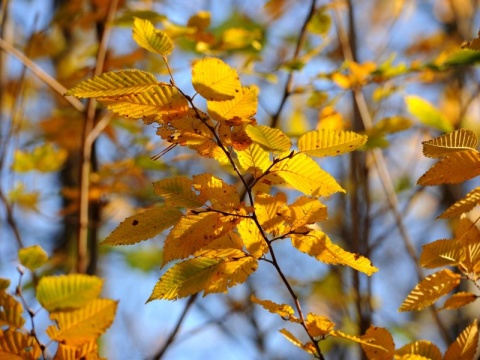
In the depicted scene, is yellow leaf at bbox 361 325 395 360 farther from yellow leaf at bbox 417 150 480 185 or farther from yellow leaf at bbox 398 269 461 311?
yellow leaf at bbox 417 150 480 185

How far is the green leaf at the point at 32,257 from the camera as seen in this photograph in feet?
1.81

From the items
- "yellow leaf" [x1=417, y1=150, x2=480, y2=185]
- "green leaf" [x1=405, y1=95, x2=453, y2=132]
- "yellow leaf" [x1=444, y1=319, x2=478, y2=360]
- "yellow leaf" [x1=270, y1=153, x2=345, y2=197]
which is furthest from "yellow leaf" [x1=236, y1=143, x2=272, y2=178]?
"green leaf" [x1=405, y1=95, x2=453, y2=132]

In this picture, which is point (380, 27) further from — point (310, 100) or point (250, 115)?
point (250, 115)

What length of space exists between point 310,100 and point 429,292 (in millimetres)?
535

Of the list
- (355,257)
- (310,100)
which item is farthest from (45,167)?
(355,257)

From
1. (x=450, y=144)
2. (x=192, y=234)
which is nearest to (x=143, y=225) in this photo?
(x=192, y=234)

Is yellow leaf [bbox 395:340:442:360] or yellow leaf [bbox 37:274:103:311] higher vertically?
yellow leaf [bbox 37:274:103:311]

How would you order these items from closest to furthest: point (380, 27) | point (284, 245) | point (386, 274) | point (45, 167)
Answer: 1. point (45, 167)
2. point (284, 245)
3. point (380, 27)
4. point (386, 274)

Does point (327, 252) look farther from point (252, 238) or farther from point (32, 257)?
point (32, 257)

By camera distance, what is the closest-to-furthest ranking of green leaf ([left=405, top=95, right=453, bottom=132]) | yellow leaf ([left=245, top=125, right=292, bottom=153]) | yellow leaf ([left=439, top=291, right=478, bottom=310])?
yellow leaf ([left=245, top=125, right=292, bottom=153])
yellow leaf ([left=439, top=291, right=478, bottom=310])
green leaf ([left=405, top=95, right=453, bottom=132])

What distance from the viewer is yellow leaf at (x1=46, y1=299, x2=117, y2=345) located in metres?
0.51

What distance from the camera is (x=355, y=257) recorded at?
1.54 feet

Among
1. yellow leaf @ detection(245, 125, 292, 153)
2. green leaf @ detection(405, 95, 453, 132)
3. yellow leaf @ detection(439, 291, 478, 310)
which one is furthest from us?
green leaf @ detection(405, 95, 453, 132)

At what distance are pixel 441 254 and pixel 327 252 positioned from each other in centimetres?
13
